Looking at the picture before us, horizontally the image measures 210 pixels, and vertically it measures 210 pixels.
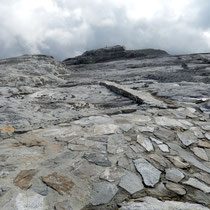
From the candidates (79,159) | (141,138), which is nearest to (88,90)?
(141,138)

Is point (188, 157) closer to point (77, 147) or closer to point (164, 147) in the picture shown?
point (164, 147)

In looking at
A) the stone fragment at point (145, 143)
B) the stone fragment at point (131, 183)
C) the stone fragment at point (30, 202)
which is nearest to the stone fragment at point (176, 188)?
the stone fragment at point (131, 183)

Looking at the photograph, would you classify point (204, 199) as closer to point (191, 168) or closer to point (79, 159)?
point (191, 168)

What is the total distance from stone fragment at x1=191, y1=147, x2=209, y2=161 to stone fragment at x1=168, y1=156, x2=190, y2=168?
1.49 ft

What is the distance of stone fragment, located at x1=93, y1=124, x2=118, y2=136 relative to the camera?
3.68 meters

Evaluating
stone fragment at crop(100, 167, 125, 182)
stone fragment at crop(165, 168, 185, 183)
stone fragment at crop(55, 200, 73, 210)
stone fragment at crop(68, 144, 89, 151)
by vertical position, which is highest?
stone fragment at crop(68, 144, 89, 151)

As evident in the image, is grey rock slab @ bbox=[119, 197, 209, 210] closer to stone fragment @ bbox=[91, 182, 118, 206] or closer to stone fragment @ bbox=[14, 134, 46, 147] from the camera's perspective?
stone fragment @ bbox=[91, 182, 118, 206]

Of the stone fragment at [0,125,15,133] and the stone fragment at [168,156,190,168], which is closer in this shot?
the stone fragment at [168,156,190,168]

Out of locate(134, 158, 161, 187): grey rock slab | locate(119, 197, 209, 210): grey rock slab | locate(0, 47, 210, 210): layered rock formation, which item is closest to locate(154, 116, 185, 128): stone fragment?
locate(0, 47, 210, 210): layered rock formation

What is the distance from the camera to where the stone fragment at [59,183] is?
90.1 inches

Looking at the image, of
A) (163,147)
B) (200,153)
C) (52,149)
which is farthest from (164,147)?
(52,149)

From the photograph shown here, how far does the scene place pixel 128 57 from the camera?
25031 mm

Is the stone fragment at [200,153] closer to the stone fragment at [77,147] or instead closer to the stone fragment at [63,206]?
the stone fragment at [77,147]

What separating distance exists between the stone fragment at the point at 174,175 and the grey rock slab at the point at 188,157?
439 mm
